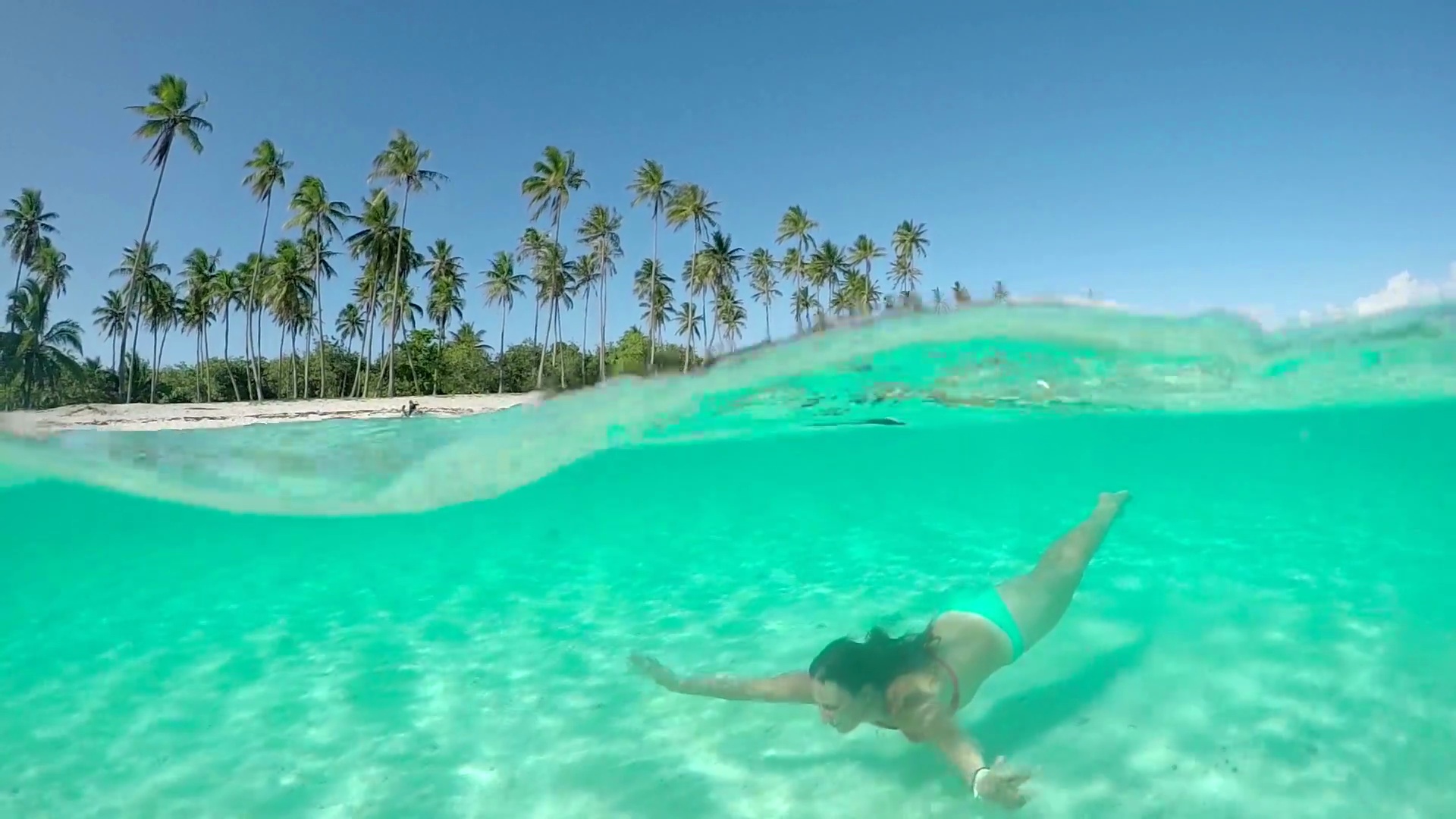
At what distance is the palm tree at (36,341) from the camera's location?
45031 mm

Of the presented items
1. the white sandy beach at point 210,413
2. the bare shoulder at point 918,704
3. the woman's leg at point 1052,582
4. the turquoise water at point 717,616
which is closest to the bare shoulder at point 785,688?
the bare shoulder at point 918,704

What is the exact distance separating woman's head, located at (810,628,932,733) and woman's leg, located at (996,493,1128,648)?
4.62ft

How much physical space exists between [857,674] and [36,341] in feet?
194

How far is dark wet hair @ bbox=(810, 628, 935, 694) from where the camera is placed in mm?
4457

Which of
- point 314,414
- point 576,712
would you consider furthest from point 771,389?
point 314,414

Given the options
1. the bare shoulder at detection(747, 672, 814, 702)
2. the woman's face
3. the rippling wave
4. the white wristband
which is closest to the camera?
the white wristband

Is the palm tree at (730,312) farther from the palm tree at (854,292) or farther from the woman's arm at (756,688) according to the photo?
the woman's arm at (756,688)

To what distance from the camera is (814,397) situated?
44.1 feet

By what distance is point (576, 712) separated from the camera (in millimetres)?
6941

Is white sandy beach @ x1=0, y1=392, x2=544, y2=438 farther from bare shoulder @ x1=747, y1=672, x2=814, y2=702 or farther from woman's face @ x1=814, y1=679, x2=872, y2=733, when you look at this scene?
woman's face @ x1=814, y1=679, x2=872, y2=733

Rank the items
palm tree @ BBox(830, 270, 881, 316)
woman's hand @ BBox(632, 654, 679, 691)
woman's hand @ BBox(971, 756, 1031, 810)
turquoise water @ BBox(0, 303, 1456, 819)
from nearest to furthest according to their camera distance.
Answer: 1. woman's hand @ BBox(971, 756, 1031, 810)
2. woman's hand @ BBox(632, 654, 679, 691)
3. turquoise water @ BBox(0, 303, 1456, 819)
4. palm tree @ BBox(830, 270, 881, 316)

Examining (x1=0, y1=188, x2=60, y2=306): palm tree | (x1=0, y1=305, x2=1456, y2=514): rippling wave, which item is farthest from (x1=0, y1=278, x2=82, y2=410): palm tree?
(x1=0, y1=305, x2=1456, y2=514): rippling wave

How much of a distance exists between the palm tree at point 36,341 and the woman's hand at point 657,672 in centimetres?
5250

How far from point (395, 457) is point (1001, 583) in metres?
10.6
